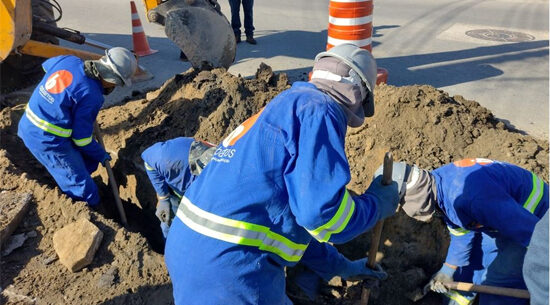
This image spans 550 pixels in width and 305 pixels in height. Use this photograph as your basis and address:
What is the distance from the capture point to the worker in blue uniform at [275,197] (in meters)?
1.89

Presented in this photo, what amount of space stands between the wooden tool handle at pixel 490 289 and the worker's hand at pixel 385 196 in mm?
1066

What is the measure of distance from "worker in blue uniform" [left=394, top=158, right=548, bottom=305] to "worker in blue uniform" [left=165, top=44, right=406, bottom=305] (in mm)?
555

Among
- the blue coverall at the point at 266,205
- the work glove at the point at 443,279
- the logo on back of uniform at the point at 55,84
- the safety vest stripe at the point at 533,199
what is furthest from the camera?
the logo on back of uniform at the point at 55,84

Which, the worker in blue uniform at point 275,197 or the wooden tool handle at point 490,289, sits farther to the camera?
the wooden tool handle at point 490,289

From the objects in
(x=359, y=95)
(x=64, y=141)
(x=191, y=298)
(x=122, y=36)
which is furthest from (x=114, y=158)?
(x=122, y=36)

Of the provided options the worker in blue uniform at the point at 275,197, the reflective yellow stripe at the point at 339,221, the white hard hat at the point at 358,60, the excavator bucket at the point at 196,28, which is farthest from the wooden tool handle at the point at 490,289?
the excavator bucket at the point at 196,28

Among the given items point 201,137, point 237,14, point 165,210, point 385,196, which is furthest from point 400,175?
point 237,14

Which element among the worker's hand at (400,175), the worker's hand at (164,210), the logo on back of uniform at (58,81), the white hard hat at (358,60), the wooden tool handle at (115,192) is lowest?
the wooden tool handle at (115,192)

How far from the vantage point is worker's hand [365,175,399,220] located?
2326 mm

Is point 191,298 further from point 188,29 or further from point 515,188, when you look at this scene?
point 188,29

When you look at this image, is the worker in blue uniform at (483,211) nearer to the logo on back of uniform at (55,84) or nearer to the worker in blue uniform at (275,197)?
the worker in blue uniform at (275,197)

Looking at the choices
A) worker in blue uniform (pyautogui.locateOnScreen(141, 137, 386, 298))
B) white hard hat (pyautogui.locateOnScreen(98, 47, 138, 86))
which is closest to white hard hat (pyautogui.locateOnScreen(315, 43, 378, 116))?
worker in blue uniform (pyautogui.locateOnScreen(141, 137, 386, 298))

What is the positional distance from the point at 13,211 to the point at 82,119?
983 mm

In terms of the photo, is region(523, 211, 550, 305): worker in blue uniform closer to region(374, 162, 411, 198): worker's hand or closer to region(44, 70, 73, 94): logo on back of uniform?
region(374, 162, 411, 198): worker's hand
